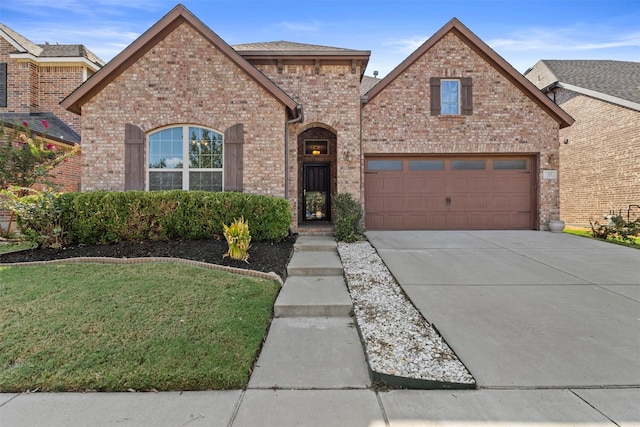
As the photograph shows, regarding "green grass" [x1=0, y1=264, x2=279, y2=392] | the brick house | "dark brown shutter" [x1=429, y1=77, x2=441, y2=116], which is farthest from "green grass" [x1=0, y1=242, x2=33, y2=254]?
"dark brown shutter" [x1=429, y1=77, x2=441, y2=116]

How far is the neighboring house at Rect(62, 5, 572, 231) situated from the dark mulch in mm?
2149

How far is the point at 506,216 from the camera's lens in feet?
31.1

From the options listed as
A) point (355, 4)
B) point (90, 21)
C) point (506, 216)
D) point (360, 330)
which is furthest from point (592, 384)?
point (90, 21)

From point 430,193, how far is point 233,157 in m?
5.89

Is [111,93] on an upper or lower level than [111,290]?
upper

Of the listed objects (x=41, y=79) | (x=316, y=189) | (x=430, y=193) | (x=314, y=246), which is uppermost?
(x=41, y=79)

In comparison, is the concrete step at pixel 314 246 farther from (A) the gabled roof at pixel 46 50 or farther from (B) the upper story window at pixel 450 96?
(A) the gabled roof at pixel 46 50

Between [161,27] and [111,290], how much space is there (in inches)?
260

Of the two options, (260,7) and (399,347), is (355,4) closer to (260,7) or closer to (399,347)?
(260,7)

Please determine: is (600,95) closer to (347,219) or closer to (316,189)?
(316,189)

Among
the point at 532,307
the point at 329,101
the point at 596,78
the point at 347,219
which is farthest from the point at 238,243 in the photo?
the point at 596,78

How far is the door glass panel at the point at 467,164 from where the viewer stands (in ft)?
30.9

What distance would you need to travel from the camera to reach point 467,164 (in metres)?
9.43

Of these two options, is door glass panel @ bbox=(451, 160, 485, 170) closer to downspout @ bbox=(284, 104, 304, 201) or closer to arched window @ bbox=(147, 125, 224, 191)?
downspout @ bbox=(284, 104, 304, 201)
